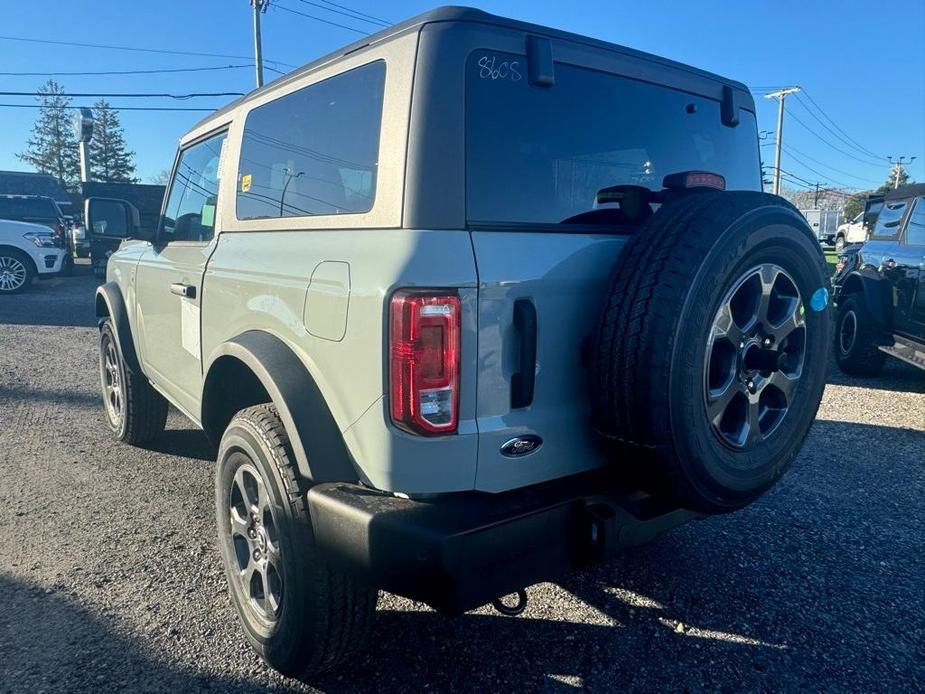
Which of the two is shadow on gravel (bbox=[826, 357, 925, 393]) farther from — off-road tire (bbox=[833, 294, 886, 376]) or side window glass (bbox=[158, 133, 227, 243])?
side window glass (bbox=[158, 133, 227, 243])

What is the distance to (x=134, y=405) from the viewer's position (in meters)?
4.29

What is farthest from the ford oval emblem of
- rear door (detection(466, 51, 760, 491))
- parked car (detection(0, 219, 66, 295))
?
parked car (detection(0, 219, 66, 295))

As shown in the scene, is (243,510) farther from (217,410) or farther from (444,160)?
(444,160)

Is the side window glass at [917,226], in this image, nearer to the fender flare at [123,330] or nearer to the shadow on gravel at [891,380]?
the shadow on gravel at [891,380]

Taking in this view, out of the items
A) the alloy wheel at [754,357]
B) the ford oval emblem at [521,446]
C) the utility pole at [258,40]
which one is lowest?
the ford oval emblem at [521,446]

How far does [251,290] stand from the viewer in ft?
8.07

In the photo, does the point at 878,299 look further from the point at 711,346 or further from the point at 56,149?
the point at 56,149

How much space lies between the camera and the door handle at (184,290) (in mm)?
2984

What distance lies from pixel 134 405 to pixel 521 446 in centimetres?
325

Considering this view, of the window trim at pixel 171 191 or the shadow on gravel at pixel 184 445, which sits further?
the shadow on gravel at pixel 184 445

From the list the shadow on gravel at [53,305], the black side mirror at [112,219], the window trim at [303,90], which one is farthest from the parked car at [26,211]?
the window trim at [303,90]

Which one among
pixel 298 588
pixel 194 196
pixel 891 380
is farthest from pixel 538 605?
pixel 891 380

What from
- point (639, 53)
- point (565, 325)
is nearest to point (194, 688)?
point (565, 325)

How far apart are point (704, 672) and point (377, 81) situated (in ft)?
7.38
